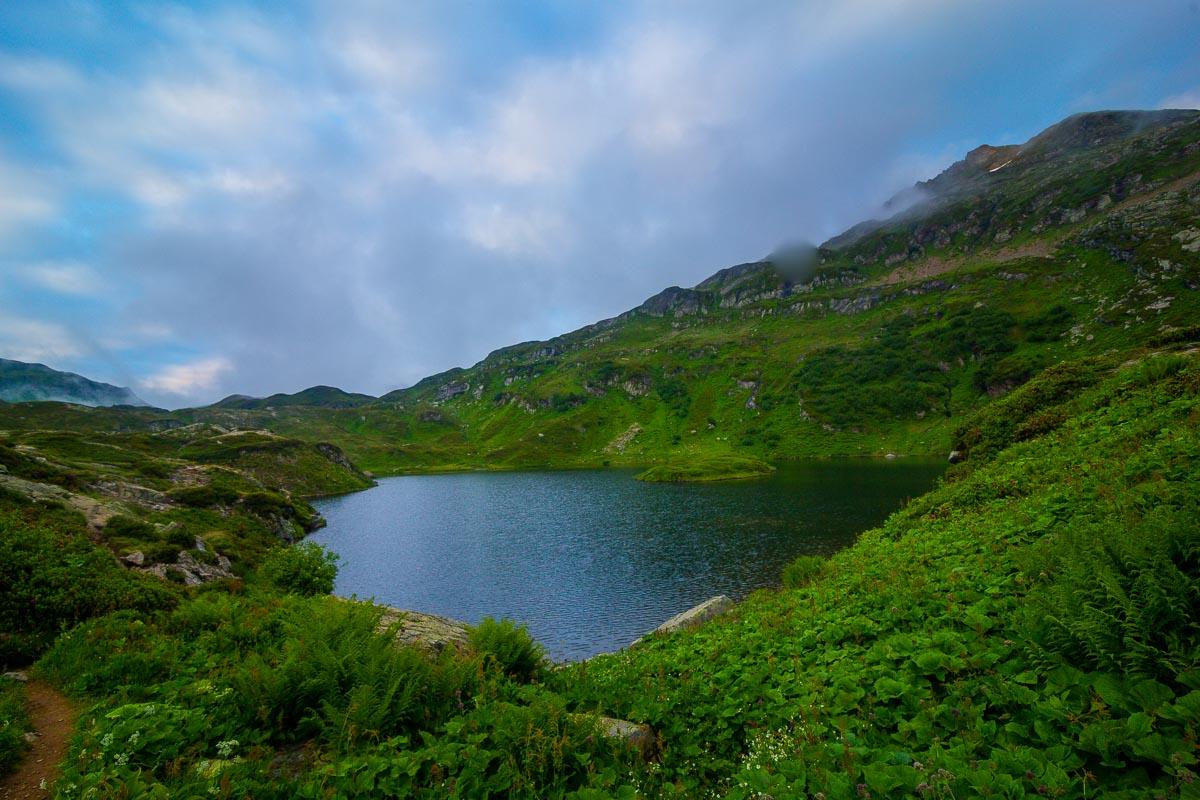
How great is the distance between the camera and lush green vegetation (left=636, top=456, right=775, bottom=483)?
462 feet

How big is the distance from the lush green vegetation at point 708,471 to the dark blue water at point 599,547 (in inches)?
658

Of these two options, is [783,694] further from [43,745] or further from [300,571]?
[300,571]

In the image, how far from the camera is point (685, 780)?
7949mm

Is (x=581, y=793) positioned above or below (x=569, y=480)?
above

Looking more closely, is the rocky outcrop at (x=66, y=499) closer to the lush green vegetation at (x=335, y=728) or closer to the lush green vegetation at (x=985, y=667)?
the lush green vegetation at (x=335, y=728)

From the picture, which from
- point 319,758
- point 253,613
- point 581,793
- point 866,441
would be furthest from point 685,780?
point 866,441

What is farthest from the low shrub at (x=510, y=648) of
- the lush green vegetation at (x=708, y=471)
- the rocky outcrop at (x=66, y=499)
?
the lush green vegetation at (x=708, y=471)

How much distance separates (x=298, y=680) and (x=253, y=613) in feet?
29.6

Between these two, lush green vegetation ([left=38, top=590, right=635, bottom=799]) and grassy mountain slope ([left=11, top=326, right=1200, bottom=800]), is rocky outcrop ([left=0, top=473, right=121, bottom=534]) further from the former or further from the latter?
lush green vegetation ([left=38, top=590, right=635, bottom=799])

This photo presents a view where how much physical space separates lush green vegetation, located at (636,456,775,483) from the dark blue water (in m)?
16.7

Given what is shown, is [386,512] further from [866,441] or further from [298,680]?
[866,441]

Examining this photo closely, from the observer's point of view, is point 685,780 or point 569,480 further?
point 569,480

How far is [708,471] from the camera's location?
145875 millimetres

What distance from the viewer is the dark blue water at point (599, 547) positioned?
43.0 m
